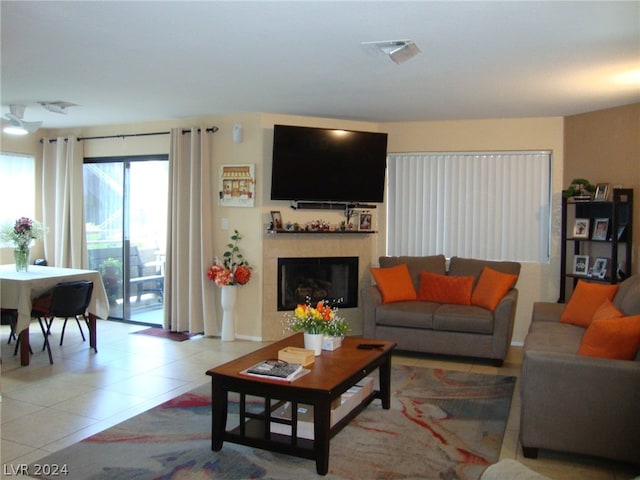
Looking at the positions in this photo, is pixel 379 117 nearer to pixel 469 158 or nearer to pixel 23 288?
pixel 469 158

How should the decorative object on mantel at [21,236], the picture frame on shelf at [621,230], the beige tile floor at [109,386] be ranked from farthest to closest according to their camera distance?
1. the decorative object on mantel at [21,236]
2. the picture frame on shelf at [621,230]
3. the beige tile floor at [109,386]

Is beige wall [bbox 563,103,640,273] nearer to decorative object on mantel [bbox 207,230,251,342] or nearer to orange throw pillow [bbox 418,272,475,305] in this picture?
orange throw pillow [bbox 418,272,475,305]

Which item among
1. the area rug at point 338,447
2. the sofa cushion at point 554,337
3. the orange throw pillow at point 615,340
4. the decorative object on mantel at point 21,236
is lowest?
the area rug at point 338,447

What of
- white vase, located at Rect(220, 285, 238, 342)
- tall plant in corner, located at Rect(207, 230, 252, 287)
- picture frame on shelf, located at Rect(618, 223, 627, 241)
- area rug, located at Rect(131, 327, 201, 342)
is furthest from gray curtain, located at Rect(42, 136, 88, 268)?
picture frame on shelf, located at Rect(618, 223, 627, 241)

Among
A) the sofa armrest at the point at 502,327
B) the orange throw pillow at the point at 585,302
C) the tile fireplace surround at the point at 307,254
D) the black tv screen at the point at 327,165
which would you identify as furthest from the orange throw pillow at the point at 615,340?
the tile fireplace surround at the point at 307,254

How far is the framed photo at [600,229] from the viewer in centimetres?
534

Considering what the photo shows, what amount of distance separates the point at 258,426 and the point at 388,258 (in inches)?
125

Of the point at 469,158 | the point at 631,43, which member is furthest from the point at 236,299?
the point at 631,43

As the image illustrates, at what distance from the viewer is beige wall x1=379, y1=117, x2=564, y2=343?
5.95 m

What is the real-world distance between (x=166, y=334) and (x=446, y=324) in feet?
10.4

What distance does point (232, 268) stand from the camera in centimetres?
598

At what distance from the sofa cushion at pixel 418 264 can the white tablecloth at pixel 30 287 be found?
9.99ft

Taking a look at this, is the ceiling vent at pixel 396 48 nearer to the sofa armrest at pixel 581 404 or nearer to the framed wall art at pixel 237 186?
the sofa armrest at pixel 581 404

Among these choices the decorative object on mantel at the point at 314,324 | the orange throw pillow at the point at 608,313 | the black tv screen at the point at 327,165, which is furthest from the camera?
the black tv screen at the point at 327,165
